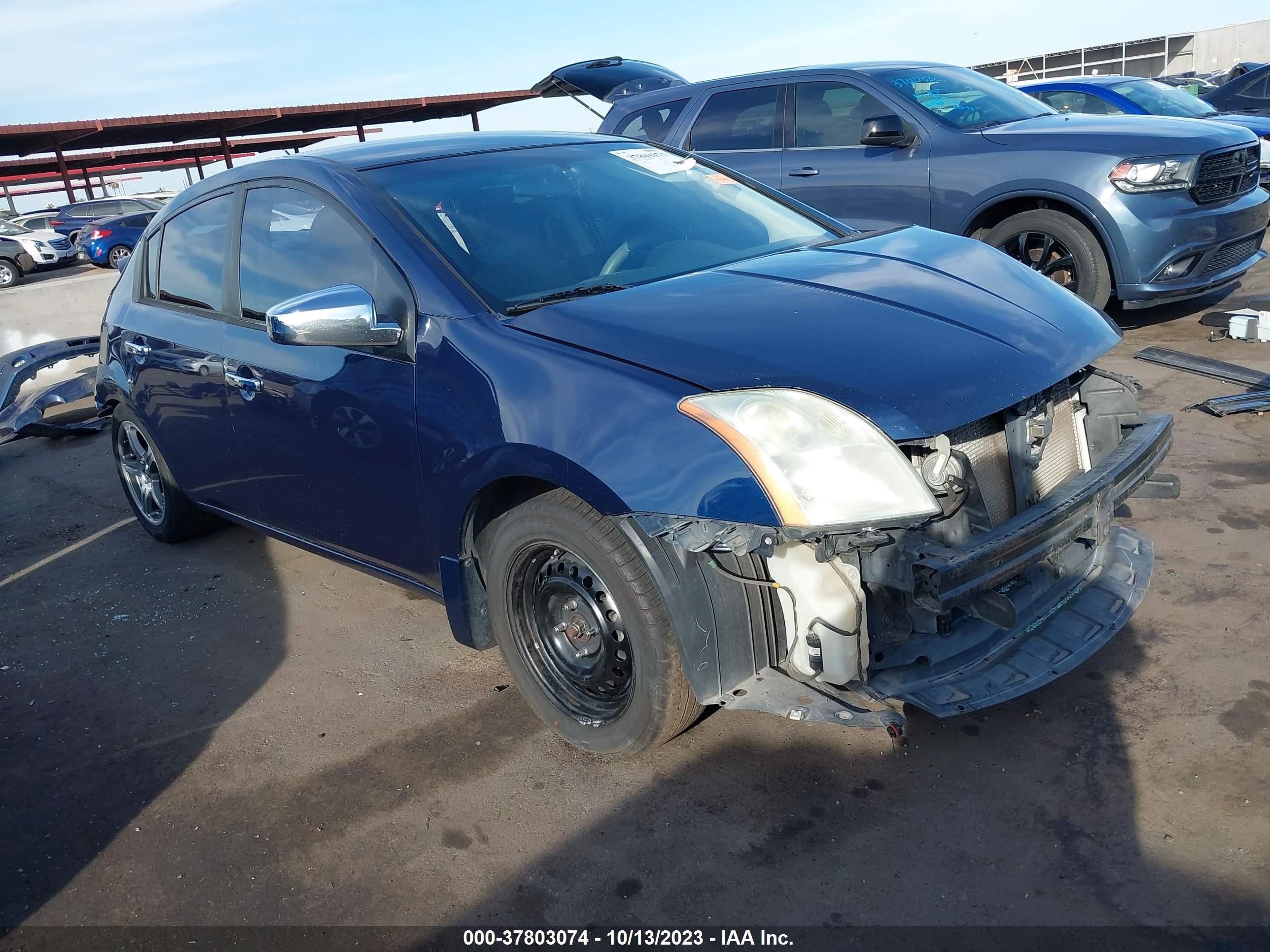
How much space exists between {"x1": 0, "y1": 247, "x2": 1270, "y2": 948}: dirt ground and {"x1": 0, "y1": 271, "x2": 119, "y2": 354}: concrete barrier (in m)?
6.76

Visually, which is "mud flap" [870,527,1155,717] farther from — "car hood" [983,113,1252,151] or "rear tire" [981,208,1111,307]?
"car hood" [983,113,1252,151]

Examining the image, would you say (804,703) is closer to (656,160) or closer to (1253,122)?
(656,160)

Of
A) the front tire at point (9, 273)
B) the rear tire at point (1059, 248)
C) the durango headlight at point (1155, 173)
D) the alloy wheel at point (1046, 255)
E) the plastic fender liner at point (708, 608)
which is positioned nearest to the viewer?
the plastic fender liner at point (708, 608)

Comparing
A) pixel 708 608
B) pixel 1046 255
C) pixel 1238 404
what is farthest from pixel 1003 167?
pixel 708 608

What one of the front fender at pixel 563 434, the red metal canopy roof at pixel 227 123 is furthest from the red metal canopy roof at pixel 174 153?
the front fender at pixel 563 434

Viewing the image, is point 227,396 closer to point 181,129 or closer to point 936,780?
point 936,780

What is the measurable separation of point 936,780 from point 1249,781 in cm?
75

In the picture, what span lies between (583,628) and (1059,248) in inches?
201

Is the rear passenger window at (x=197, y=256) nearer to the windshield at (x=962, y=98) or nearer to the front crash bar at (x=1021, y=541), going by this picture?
the front crash bar at (x=1021, y=541)

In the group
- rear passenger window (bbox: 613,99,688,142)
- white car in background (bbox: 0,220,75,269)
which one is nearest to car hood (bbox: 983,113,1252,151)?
rear passenger window (bbox: 613,99,688,142)

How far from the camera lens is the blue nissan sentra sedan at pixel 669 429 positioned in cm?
243

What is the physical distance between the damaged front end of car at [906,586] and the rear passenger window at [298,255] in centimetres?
131

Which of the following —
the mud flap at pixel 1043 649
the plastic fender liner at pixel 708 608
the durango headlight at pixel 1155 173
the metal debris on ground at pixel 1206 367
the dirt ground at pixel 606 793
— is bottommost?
the dirt ground at pixel 606 793

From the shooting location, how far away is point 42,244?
24062 mm
